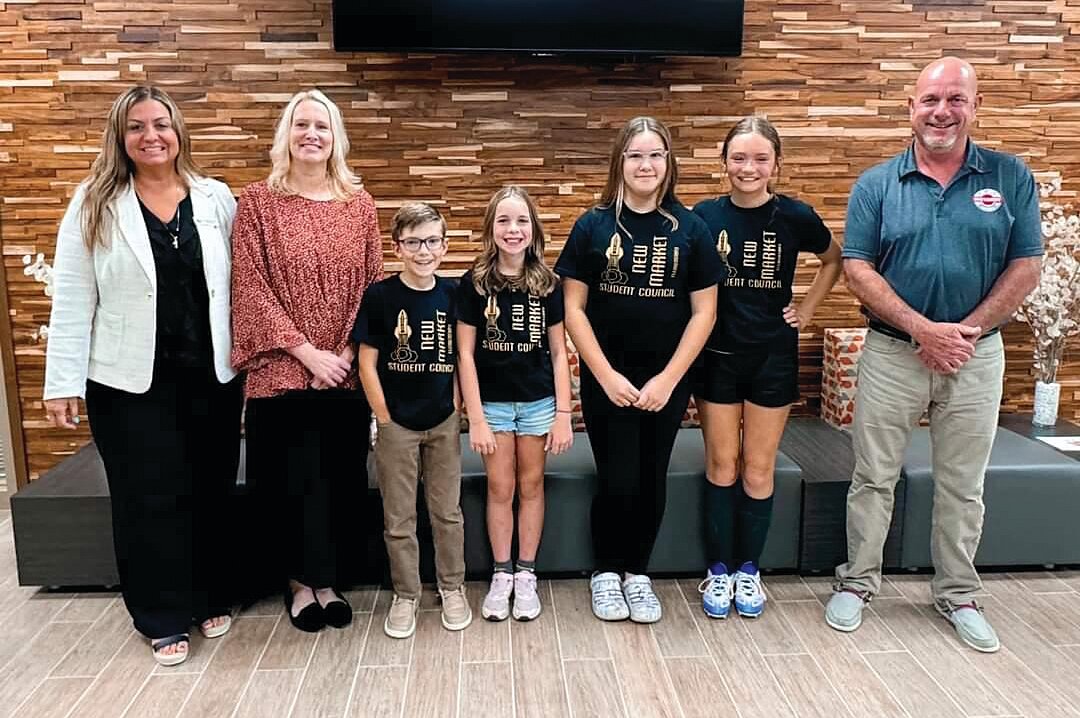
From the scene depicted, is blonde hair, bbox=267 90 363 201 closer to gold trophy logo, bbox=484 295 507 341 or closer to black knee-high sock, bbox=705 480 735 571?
gold trophy logo, bbox=484 295 507 341

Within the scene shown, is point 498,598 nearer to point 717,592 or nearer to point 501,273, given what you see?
point 717,592

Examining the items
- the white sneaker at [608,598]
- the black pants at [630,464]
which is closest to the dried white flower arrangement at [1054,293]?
the black pants at [630,464]

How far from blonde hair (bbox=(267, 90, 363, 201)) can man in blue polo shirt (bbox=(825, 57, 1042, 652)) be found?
1.42m

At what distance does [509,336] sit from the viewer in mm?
2447

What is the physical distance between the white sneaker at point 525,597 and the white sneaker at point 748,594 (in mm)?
608

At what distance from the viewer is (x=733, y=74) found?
3.46m

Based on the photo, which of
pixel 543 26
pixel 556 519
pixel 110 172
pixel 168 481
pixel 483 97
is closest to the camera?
pixel 110 172

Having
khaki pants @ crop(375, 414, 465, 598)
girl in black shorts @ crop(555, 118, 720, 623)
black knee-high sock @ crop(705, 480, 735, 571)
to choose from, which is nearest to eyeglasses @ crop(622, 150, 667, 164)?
girl in black shorts @ crop(555, 118, 720, 623)

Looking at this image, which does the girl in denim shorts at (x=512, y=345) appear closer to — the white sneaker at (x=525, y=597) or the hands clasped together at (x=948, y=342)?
the white sneaker at (x=525, y=597)

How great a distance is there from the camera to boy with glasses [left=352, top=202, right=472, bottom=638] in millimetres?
2367

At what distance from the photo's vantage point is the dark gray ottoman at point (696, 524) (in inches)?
110

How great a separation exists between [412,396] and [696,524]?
1038 mm

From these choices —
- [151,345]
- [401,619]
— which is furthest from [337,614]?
[151,345]

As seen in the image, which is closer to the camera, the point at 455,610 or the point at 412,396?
the point at 412,396
